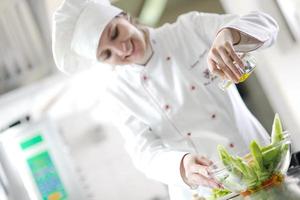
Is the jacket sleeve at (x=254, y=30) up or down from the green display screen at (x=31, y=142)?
down

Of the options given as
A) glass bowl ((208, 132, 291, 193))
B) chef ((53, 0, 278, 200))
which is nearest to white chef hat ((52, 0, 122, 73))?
chef ((53, 0, 278, 200))

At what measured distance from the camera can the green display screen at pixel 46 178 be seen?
2.09 metres

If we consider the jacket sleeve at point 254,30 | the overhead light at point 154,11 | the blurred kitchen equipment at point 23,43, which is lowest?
the jacket sleeve at point 254,30

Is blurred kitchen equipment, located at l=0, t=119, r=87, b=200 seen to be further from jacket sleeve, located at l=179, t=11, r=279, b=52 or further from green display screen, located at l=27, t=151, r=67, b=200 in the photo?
jacket sleeve, located at l=179, t=11, r=279, b=52

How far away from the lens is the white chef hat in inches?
39.5

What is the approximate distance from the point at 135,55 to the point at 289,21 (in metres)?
0.47

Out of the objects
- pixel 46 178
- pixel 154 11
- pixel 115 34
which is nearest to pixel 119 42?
pixel 115 34

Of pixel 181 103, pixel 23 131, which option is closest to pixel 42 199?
pixel 23 131

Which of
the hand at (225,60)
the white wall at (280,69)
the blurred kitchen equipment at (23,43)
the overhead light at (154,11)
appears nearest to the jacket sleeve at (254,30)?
the hand at (225,60)

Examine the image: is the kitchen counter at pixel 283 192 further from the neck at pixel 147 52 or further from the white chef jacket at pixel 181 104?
the neck at pixel 147 52

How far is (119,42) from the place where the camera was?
3.26ft

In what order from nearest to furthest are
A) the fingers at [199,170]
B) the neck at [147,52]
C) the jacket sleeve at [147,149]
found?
the fingers at [199,170] < the jacket sleeve at [147,149] < the neck at [147,52]

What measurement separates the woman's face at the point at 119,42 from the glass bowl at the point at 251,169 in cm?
35

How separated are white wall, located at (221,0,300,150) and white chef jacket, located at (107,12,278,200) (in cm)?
28
